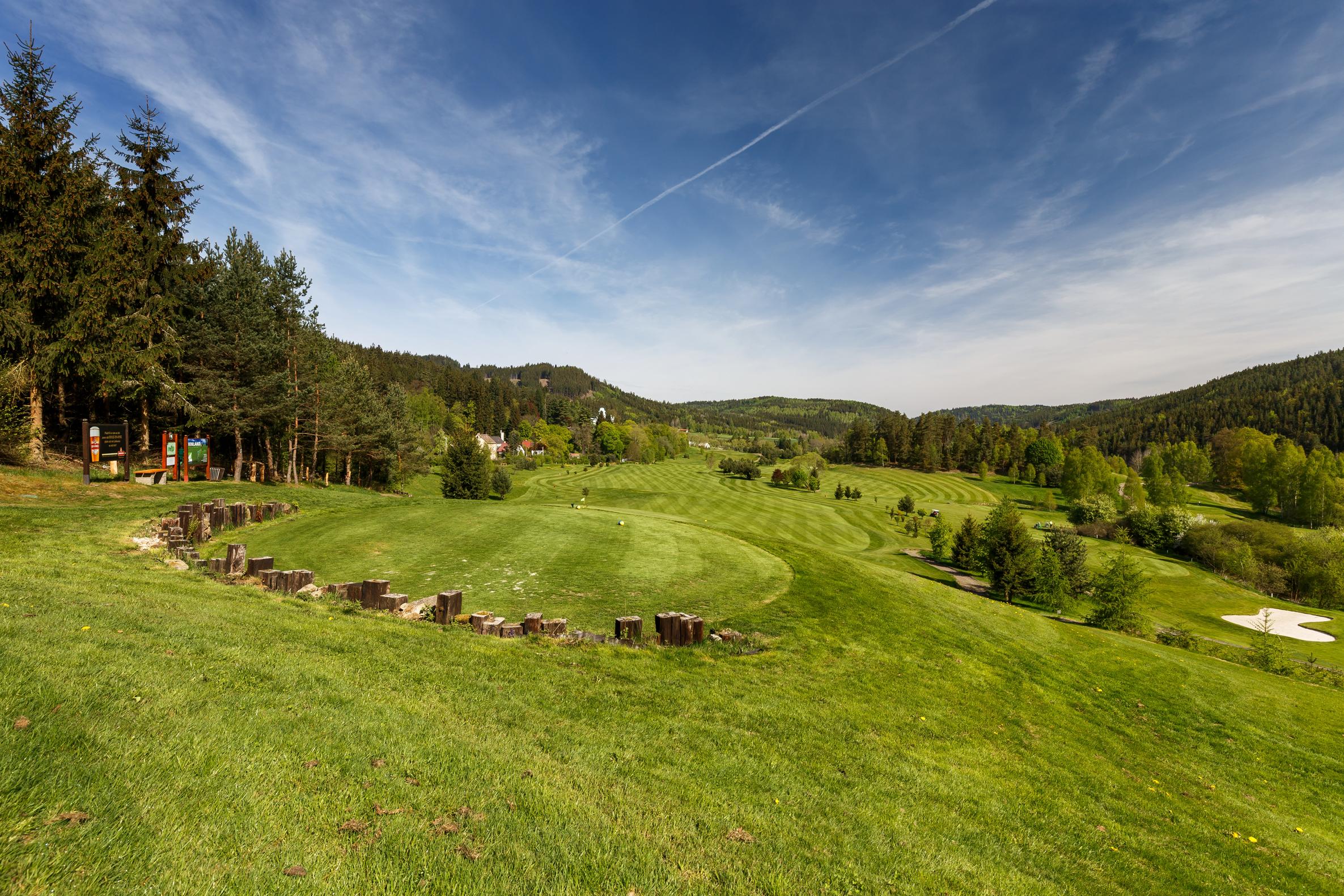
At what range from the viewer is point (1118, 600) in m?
31.1

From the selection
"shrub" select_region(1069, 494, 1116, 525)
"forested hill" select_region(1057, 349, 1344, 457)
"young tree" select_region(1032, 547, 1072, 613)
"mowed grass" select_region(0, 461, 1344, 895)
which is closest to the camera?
"mowed grass" select_region(0, 461, 1344, 895)

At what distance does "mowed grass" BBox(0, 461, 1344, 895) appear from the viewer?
13.0ft

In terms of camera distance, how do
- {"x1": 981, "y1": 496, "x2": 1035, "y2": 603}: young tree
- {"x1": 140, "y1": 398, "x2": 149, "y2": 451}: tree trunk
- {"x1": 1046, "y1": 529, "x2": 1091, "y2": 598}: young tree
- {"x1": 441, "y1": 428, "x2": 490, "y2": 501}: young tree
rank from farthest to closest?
{"x1": 441, "y1": 428, "x2": 490, "y2": 501}: young tree
{"x1": 1046, "y1": 529, "x2": 1091, "y2": 598}: young tree
{"x1": 981, "y1": 496, "x2": 1035, "y2": 603}: young tree
{"x1": 140, "y1": 398, "x2": 149, "y2": 451}: tree trunk

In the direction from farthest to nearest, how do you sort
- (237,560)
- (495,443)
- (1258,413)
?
(1258,413), (495,443), (237,560)

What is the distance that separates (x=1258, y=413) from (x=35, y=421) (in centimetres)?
22953

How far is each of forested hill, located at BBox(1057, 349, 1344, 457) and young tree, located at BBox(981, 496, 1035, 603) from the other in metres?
139

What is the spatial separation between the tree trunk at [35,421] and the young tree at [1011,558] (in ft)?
194

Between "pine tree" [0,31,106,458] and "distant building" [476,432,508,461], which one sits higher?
"pine tree" [0,31,106,458]

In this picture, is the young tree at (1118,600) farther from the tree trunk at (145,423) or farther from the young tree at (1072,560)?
the tree trunk at (145,423)

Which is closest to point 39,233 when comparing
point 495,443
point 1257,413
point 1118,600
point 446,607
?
point 446,607

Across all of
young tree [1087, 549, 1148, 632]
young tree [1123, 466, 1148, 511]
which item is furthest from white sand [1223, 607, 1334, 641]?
young tree [1123, 466, 1148, 511]

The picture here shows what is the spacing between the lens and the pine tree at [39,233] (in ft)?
70.6

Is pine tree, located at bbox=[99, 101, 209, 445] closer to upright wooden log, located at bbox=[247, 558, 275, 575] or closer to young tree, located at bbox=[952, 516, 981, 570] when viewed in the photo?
upright wooden log, located at bbox=[247, 558, 275, 575]

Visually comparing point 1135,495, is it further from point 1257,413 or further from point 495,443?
point 495,443
